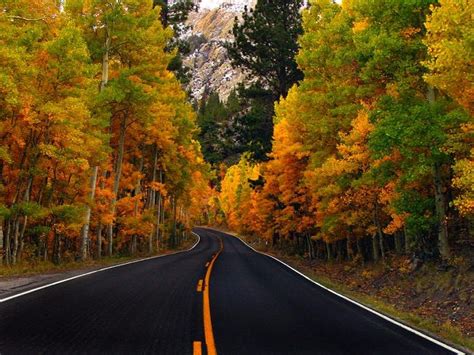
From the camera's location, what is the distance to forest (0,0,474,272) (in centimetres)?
1346

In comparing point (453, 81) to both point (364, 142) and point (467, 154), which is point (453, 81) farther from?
point (364, 142)

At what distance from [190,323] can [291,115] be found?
20748mm

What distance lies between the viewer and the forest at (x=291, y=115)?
1346 cm

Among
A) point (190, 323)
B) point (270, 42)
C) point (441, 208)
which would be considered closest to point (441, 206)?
point (441, 208)

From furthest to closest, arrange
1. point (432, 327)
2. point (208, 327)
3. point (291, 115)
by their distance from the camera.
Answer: point (291, 115) < point (432, 327) < point (208, 327)

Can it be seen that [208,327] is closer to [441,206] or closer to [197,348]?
[197,348]

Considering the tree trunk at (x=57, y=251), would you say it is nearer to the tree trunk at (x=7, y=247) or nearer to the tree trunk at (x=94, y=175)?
the tree trunk at (x=94, y=175)

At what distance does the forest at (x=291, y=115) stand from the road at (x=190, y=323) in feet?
14.8

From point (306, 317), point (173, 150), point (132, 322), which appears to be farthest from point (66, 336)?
→ point (173, 150)

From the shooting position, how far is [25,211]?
1784 cm

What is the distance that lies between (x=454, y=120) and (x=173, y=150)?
2360 centimetres

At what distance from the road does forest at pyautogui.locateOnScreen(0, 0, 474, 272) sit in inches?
177

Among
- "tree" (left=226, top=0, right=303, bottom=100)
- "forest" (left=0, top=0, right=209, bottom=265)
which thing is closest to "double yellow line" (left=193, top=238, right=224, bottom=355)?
"forest" (left=0, top=0, right=209, bottom=265)

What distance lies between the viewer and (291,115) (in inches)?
1086
